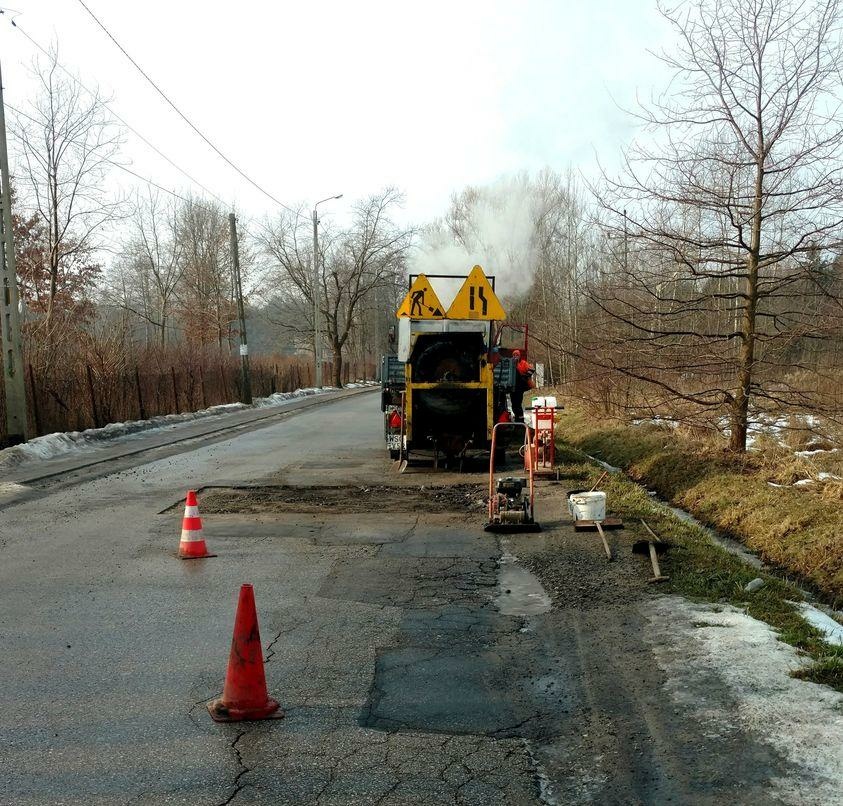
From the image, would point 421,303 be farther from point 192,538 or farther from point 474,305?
point 192,538

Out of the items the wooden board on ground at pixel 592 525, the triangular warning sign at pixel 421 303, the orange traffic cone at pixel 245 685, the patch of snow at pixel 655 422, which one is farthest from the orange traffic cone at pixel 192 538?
the patch of snow at pixel 655 422

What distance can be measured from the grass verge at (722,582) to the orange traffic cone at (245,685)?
2.87 meters

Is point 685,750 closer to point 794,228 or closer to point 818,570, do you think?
point 818,570

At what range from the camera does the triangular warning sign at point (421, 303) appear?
12711mm

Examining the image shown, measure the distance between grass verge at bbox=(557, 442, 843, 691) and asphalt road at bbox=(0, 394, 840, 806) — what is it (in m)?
0.48

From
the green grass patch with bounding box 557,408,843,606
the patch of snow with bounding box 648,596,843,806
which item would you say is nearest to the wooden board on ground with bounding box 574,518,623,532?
the green grass patch with bounding box 557,408,843,606

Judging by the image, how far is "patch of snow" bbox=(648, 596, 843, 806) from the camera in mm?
3395

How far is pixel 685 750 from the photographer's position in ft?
11.9

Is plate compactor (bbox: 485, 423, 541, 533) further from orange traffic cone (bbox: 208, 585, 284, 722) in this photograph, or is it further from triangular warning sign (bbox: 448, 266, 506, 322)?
orange traffic cone (bbox: 208, 585, 284, 722)

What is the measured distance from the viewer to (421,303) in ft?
41.9

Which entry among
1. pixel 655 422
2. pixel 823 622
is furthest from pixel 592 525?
pixel 655 422

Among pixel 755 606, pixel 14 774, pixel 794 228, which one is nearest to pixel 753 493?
pixel 794 228

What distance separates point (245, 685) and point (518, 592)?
2.82 meters

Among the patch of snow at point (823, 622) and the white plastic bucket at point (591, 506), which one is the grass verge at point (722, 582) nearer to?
the patch of snow at point (823, 622)
